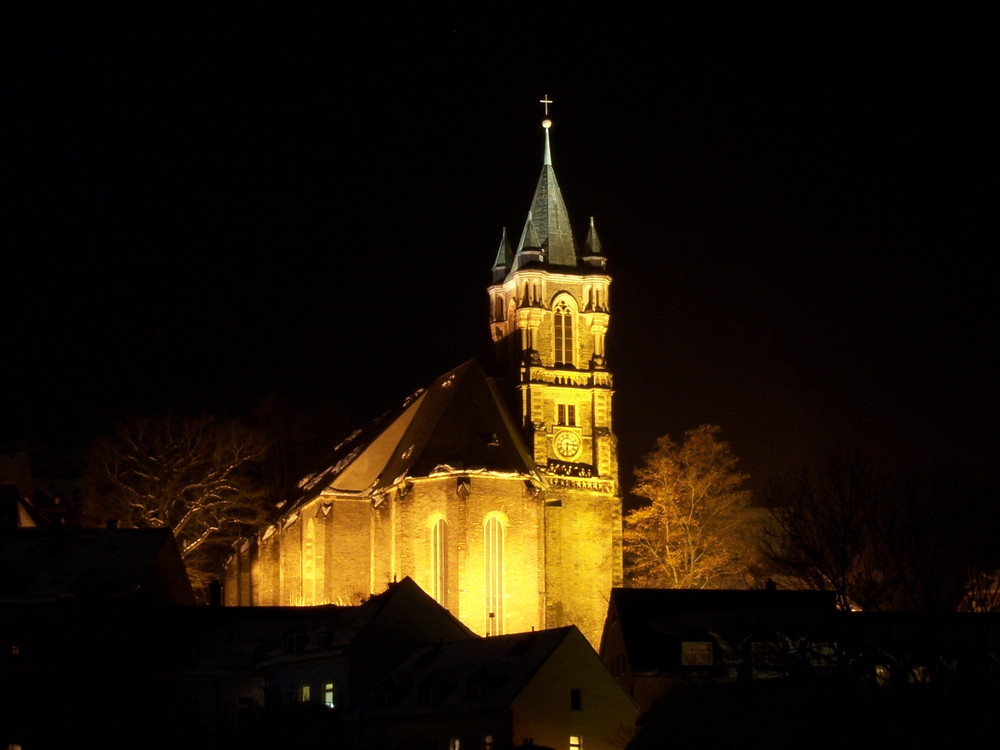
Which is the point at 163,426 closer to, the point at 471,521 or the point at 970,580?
the point at 471,521

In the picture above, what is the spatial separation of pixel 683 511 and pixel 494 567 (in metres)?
13.4

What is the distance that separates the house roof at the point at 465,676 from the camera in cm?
5244

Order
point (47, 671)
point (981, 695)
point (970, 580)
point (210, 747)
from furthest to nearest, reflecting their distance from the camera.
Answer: point (47, 671) → point (210, 747) → point (970, 580) → point (981, 695)

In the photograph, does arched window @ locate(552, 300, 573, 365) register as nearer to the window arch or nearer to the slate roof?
the slate roof

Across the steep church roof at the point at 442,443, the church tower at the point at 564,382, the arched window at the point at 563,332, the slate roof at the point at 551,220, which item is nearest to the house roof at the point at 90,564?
the steep church roof at the point at 442,443

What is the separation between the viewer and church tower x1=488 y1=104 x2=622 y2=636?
3211 inches

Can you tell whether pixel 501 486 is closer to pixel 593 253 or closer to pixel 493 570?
pixel 493 570

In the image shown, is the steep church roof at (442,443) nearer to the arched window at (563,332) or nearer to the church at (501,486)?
the church at (501,486)

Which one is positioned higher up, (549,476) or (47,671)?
(549,476)

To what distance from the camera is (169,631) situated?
63.9 meters

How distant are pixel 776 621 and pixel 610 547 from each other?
118 feet

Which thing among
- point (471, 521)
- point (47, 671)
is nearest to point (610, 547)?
point (471, 521)

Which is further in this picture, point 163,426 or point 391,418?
point 391,418

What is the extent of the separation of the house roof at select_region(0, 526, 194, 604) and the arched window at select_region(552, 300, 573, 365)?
2385 centimetres
